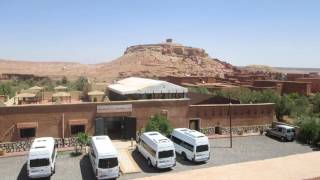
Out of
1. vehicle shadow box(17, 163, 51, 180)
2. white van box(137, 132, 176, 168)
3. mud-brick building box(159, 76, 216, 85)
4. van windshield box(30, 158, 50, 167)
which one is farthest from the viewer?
mud-brick building box(159, 76, 216, 85)

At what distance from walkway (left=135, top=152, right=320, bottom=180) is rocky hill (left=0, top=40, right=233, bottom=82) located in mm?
87050

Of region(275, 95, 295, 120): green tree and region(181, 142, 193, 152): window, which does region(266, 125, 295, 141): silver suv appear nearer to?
region(275, 95, 295, 120): green tree

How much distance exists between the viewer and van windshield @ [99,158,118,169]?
21.4 m

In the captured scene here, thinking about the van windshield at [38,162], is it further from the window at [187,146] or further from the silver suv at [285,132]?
the silver suv at [285,132]

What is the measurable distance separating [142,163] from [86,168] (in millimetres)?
3964

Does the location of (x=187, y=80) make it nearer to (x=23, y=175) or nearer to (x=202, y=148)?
(x=202, y=148)

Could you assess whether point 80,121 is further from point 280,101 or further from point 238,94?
point 238,94

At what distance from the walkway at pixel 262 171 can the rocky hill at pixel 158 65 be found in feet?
286

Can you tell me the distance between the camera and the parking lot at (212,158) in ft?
76.1

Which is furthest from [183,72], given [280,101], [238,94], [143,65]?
[280,101]

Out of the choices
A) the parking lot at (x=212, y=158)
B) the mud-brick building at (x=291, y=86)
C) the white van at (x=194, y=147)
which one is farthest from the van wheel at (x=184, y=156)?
the mud-brick building at (x=291, y=86)

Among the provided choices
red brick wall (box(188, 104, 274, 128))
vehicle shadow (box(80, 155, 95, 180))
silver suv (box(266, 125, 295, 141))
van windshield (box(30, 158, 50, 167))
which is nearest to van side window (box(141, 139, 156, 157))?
vehicle shadow (box(80, 155, 95, 180))

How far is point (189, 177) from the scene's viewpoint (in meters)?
16.2

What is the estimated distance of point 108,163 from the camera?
70.3 ft
